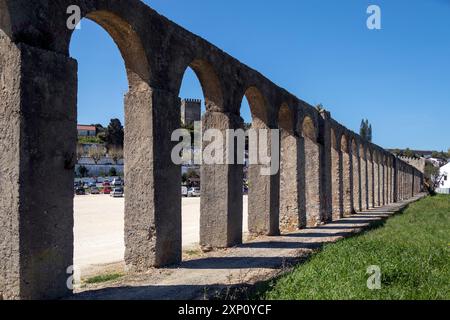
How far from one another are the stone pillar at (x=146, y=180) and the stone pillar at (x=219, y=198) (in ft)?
7.42

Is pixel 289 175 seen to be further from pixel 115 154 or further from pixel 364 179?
pixel 115 154

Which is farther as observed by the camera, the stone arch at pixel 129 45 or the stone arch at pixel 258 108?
the stone arch at pixel 258 108

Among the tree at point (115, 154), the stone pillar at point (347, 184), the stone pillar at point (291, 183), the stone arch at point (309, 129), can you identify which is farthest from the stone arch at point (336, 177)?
the tree at point (115, 154)

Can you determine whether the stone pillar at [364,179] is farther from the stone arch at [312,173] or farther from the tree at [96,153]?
the tree at [96,153]

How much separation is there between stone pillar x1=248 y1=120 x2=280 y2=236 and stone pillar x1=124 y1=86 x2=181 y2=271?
4796 millimetres

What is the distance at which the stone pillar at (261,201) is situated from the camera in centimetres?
1247

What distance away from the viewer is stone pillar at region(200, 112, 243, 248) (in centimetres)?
1018

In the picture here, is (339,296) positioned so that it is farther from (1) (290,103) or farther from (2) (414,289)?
→ (1) (290,103)

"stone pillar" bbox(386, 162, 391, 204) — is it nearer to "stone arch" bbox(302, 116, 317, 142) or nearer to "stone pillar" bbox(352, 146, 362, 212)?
"stone pillar" bbox(352, 146, 362, 212)

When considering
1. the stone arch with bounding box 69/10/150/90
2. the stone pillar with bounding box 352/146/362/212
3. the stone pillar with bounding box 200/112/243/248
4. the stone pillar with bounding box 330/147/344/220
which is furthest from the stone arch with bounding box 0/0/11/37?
the stone pillar with bounding box 352/146/362/212

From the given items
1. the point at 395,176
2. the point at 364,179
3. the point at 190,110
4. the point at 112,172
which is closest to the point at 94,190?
the point at 112,172

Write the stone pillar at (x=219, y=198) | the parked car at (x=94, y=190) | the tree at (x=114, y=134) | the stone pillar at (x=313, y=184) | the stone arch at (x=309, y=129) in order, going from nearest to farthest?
the stone pillar at (x=219, y=198)
the stone pillar at (x=313, y=184)
the stone arch at (x=309, y=129)
the parked car at (x=94, y=190)
the tree at (x=114, y=134)

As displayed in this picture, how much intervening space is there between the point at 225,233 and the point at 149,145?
3095mm
